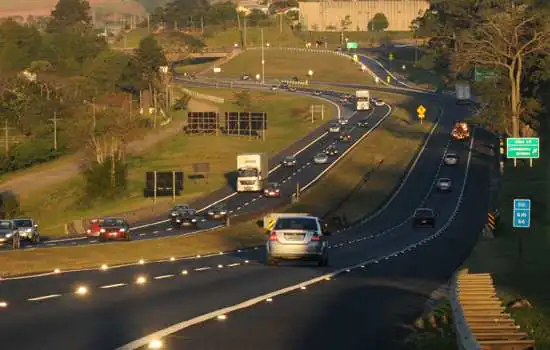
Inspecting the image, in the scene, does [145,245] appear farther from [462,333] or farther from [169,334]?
[462,333]

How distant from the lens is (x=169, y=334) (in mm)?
16203

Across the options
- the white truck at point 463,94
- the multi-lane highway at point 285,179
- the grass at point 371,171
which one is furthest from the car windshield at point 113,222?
the white truck at point 463,94

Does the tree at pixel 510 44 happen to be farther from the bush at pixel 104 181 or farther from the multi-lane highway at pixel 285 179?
the bush at pixel 104 181

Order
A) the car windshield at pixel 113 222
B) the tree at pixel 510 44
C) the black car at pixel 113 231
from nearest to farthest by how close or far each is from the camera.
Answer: the black car at pixel 113 231 → the car windshield at pixel 113 222 → the tree at pixel 510 44

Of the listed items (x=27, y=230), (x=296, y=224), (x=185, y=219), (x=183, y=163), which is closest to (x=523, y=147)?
(x=185, y=219)

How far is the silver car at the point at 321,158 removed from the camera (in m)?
115

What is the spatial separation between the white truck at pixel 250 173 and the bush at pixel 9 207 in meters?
16.9

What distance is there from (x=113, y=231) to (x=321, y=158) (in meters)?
58.6

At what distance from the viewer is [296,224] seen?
34469 millimetres

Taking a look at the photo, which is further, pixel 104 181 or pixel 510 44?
pixel 104 181

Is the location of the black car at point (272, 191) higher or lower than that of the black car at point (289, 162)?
higher

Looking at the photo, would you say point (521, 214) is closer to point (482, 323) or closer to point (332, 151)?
point (482, 323)

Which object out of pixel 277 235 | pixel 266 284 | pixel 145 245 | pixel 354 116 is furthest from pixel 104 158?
pixel 266 284

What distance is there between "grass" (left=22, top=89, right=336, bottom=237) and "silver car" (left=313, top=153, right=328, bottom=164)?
7803 mm
